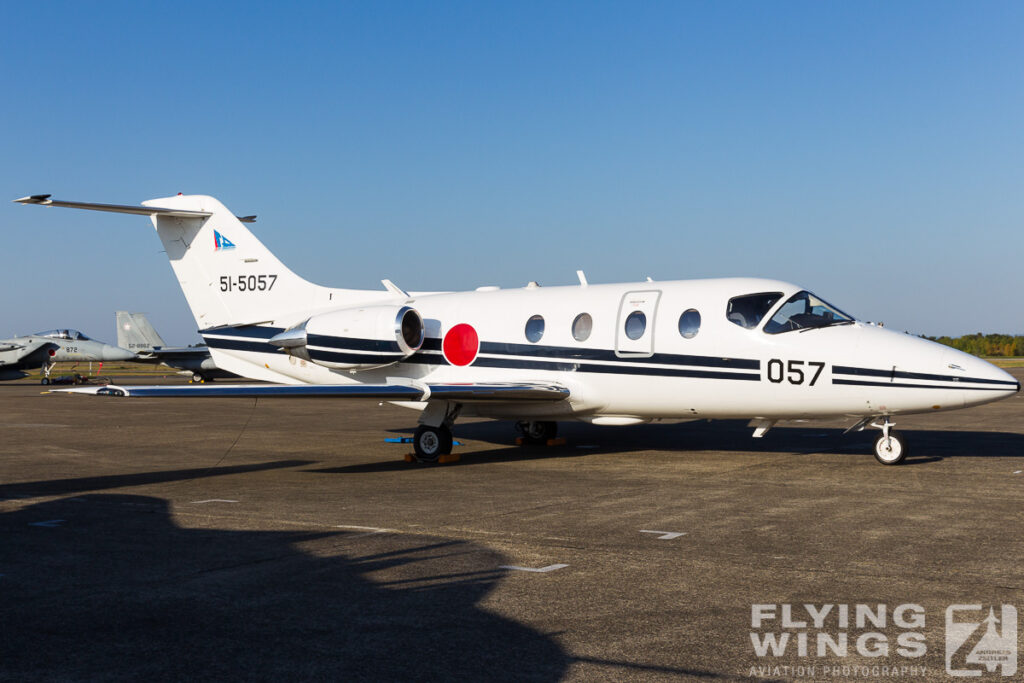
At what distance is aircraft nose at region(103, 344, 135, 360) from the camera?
52250mm

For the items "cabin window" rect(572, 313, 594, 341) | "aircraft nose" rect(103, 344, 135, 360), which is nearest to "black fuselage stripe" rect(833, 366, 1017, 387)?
"cabin window" rect(572, 313, 594, 341)

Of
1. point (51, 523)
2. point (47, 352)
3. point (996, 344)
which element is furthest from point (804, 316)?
point (996, 344)

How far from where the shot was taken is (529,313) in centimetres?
1496

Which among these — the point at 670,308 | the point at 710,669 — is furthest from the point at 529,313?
the point at 710,669

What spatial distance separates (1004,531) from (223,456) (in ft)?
39.1

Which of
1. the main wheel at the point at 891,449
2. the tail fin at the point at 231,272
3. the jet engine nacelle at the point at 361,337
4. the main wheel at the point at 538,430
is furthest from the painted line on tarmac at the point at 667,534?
the tail fin at the point at 231,272

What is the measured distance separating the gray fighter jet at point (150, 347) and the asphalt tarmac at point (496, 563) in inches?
1380

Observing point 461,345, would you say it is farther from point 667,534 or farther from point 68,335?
point 68,335

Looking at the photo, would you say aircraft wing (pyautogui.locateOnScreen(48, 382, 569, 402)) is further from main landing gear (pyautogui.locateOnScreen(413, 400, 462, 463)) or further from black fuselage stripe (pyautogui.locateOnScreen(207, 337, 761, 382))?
main landing gear (pyautogui.locateOnScreen(413, 400, 462, 463))

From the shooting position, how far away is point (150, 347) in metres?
54.4

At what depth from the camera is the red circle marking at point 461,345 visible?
15.3 metres

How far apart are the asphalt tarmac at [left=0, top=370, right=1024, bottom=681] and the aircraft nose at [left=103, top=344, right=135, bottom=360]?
4069 cm

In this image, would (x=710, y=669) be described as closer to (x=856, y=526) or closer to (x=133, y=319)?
(x=856, y=526)

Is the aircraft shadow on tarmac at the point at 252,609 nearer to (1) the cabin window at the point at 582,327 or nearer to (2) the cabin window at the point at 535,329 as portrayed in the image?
(1) the cabin window at the point at 582,327
